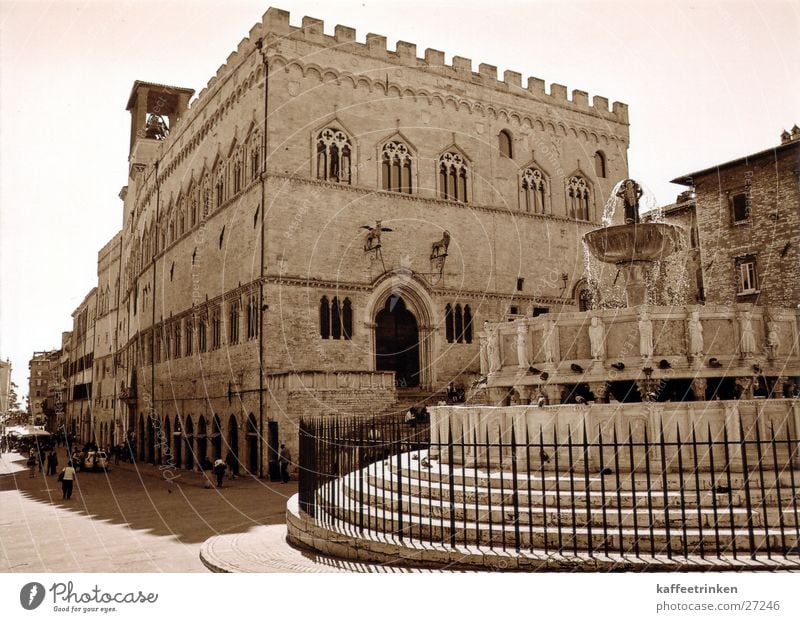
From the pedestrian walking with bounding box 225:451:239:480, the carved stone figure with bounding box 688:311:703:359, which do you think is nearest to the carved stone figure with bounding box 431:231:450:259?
the pedestrian walking with bounding box 225:451:239:480

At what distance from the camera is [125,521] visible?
13.3 metres

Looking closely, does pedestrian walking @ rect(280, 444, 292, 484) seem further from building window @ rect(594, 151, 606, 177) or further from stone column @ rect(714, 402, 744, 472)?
building window @ rect(594, 151, 606, 177)

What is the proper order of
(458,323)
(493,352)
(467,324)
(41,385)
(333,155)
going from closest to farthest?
1. (493,352)
2. (333,155)
3. (458,323)
4. (467,324)
5. (41,385)

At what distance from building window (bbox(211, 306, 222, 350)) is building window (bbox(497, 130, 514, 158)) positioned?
1374cm

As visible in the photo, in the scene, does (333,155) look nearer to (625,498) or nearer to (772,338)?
(772,338)

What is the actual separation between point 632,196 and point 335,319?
13452 millimetres

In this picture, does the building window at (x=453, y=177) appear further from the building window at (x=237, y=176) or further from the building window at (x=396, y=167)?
the building window at (x=237, y=176)

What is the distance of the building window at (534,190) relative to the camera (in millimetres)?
29766

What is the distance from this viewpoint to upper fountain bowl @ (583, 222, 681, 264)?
1223 cm

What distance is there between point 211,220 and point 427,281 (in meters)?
9.71

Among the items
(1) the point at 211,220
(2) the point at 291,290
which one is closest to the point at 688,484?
(2) the point at 291,290

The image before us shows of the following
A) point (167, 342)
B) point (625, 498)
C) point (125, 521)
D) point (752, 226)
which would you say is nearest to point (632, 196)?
point (625, 498)

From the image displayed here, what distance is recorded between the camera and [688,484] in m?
8.21

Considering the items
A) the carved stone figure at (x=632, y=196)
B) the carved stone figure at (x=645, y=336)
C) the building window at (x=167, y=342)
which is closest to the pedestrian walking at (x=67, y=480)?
the carved stone figure at (x=645, y=336)
